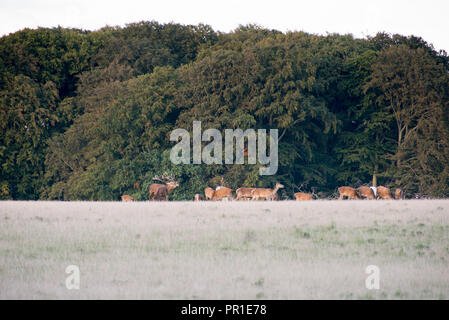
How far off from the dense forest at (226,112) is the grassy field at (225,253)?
17.4m

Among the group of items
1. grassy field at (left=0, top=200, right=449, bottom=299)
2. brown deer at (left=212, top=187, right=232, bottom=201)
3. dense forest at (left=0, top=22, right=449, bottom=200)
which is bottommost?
grassy field at (left=0, top=200, right=449, bottom=299)

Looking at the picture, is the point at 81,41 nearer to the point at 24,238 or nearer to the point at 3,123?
the point at 3,123

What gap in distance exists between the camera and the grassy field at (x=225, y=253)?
9.00 m

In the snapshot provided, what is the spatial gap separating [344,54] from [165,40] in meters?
12.9

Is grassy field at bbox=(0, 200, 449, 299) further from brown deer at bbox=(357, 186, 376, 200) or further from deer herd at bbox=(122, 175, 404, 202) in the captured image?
brown deer at bbox=(357, 186, 376, 200)

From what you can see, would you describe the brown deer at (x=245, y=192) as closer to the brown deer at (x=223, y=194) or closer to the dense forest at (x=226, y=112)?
the brown deer at (x=223, y=194)

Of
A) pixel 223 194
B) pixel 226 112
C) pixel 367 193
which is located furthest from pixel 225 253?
pixel 226 112

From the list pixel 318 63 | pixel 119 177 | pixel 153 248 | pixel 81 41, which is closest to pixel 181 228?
pixel 153 248

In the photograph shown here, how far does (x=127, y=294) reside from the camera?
8664 millimetres

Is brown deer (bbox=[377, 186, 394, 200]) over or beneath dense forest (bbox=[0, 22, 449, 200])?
beneath

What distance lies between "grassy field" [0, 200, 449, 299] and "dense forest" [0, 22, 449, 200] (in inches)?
684

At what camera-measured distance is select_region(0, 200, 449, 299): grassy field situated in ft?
29.5

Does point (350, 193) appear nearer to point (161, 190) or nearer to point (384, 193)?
point (384, 193)

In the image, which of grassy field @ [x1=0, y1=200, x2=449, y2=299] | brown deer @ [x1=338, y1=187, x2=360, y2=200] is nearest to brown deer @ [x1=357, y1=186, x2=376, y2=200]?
brown deer @ [x1=338, y1=187, x2=360, y2=200]
